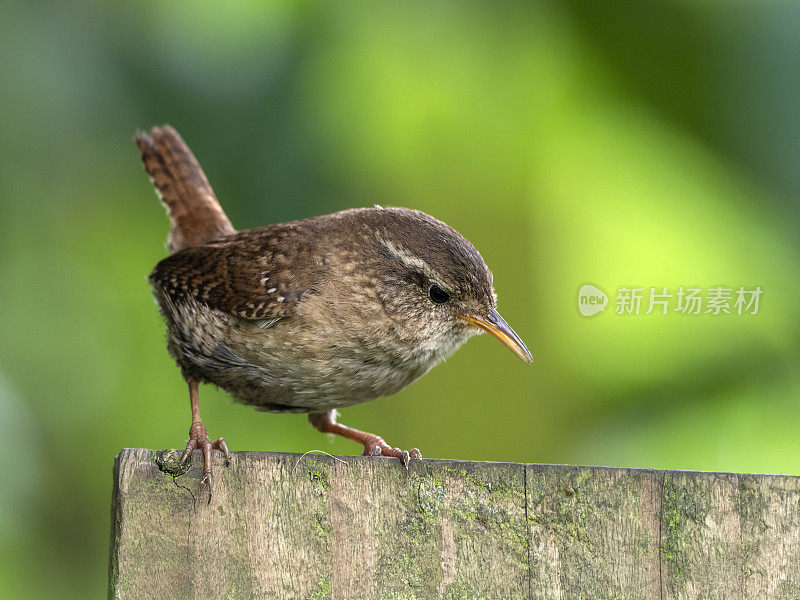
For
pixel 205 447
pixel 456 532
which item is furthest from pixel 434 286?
pixel 456 532

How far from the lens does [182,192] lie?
13.1 feet

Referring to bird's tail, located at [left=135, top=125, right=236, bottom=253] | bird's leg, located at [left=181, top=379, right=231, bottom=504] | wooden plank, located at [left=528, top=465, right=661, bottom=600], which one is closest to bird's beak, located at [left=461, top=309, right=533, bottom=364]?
bird's leg, located at [left=181, top=379, right=231, bottom=504]

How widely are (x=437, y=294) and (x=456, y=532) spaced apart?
130 cm

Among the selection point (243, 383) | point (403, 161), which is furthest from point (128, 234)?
point (243, 383)

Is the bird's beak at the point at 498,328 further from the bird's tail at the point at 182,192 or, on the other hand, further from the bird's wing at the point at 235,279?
the bird's tail at the point at 182,192

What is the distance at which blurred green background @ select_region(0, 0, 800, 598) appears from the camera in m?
3.75

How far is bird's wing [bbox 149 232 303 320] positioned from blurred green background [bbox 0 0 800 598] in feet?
2.02

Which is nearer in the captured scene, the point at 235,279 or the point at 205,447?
the point at 205,447

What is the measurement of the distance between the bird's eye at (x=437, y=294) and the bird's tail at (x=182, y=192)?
1.29 m

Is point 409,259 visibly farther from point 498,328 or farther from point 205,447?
point 205,447

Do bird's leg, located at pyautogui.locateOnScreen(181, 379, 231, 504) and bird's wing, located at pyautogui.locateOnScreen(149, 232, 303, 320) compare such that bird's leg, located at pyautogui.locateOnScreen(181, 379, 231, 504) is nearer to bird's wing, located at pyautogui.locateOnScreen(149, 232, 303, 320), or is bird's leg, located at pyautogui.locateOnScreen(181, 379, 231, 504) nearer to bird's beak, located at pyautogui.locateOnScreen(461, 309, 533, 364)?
bird's wing, located at pyautogui.locateOnScreen(149, 232, 303, 320)

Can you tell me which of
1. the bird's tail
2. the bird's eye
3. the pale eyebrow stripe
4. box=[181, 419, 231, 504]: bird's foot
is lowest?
box=[181, 419, 231, 504]: bird's foot

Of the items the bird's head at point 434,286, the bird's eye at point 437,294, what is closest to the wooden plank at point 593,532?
the bird's head at point 434,286

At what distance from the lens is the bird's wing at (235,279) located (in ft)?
9.50
